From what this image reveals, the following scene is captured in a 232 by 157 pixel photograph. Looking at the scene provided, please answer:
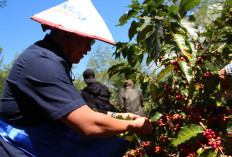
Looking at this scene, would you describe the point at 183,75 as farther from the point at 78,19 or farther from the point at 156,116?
the point at 78,19

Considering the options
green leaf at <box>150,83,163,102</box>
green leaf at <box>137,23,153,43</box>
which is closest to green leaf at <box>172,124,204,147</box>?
green leaf at <box>150,83,163,102</box>

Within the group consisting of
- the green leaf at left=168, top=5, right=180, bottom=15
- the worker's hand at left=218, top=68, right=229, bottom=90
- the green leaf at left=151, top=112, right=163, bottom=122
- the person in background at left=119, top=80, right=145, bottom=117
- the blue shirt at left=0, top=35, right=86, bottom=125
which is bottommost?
the person in background at left=119, top=80, right=145, bottom=117

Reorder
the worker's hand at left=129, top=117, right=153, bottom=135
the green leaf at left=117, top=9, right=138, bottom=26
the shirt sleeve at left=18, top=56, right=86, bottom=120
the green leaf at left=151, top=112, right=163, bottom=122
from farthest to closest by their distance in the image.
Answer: the green leaf at left=151, top=112, right=163, bottom=122
the green leaf at left=117, top=9, right=138, bottom=26
the worker's hand at left=129, top=117, right=153, bottom=135
the shirt sleeve at left=18, top=56, right=86, bottom=120

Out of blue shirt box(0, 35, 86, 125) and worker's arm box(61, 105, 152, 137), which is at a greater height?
blue shirt box(0, 35, 86, 125)

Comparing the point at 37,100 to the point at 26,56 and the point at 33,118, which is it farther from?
the point at 26,56

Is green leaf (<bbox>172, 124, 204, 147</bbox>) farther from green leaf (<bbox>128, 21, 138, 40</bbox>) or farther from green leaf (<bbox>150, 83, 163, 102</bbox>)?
green leaf (<bbox>128, 21, 138, 40</bbox>)

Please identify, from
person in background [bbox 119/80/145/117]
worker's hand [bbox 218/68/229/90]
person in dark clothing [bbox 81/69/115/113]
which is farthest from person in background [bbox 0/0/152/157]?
person in background [bbox 119/80/145/117]

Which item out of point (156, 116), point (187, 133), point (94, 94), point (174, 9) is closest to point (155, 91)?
point (156, 116)

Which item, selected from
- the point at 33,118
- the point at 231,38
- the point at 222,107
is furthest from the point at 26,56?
the point at 231,38

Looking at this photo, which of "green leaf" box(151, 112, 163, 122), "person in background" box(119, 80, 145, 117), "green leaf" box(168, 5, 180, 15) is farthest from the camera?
"person in background" box(119, 80, 145, 117)

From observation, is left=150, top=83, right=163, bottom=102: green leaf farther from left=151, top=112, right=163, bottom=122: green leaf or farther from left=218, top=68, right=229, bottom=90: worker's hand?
left=218, top=68, right=229, bottom=90: worker's hand

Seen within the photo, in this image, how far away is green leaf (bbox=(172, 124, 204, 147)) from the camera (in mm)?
1630

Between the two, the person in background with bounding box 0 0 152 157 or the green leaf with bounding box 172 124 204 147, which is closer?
the person in background with bounding box 0 0 152 157

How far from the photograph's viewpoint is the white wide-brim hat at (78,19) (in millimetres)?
1219
